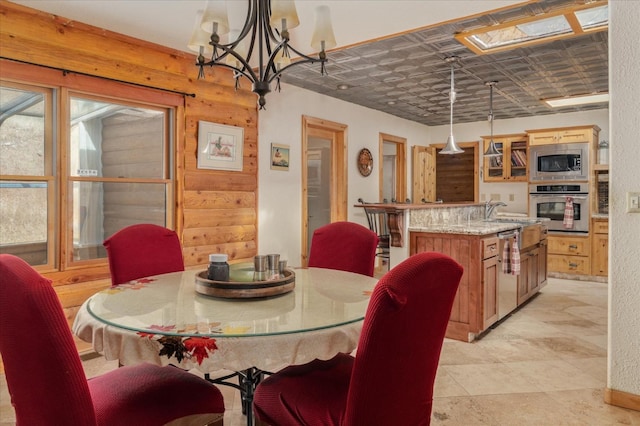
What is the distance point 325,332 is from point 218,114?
10.7 feet

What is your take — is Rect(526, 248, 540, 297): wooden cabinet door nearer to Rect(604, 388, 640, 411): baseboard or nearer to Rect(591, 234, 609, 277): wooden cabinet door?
Rect(591, 234, 609, 277): wooden cabinet door

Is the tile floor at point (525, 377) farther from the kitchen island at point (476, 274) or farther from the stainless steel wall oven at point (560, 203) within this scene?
the stainless steel wall oven at point (560, 203)

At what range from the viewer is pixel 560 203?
6.21m

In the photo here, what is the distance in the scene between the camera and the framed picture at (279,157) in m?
4.83

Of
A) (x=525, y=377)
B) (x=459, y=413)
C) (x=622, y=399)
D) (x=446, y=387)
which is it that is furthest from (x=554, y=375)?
(x=459, y=413)

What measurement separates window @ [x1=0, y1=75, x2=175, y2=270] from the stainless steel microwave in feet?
17.6

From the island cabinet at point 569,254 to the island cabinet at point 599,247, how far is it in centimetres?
6

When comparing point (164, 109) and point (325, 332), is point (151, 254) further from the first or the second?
point (164, 109)

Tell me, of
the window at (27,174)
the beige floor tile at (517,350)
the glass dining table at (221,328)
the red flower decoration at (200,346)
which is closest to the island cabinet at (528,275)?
the beige floor tile at (517,350)

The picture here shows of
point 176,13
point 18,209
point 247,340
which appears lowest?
point 247,340

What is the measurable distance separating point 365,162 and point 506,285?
2996mm

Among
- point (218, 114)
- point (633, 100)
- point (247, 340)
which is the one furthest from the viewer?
point (218, 114)

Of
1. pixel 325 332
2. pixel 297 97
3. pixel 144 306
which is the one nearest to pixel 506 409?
pixel 325 332

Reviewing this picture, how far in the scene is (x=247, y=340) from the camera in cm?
123
